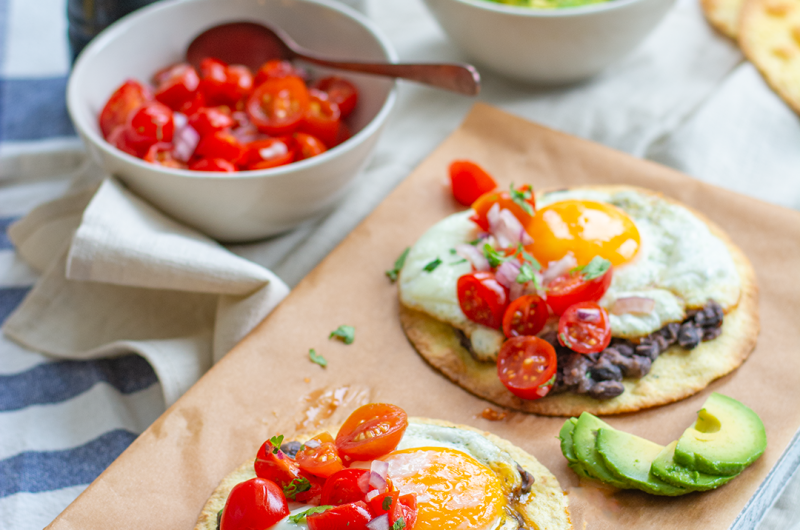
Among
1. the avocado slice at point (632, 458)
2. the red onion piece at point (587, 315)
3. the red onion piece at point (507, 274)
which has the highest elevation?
the red onion piece at point (587, 315)

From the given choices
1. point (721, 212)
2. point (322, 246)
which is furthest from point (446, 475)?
point (721, 212)

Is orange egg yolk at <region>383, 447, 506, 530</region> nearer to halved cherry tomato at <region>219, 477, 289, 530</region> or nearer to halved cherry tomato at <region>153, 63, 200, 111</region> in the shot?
halved cherry tomato at <region>219, 477, 289, 530</region>

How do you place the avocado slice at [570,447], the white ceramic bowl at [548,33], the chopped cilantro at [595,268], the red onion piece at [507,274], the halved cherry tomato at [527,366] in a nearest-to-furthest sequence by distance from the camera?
1. the avocado slice at [570,447]
2. the halved cherry tomato at [527,366]
3. the chopped cilantro at [595,268]
4. the red onion piece at [507,274]
5. the white ceramic bowl at [548,33]

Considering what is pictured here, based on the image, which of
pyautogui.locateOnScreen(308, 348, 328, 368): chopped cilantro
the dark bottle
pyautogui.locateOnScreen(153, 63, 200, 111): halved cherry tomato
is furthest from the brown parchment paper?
the dark bottle

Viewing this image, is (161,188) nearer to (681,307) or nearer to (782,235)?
(681,307)

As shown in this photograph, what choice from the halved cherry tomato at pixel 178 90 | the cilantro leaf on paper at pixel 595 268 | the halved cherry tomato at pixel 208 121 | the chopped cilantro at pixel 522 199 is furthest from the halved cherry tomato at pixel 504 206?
the halved cherry tomato at pixel 178 90

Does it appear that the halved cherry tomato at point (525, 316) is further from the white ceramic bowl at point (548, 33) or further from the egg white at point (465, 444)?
the white ceramic bowl at point (548, 33)

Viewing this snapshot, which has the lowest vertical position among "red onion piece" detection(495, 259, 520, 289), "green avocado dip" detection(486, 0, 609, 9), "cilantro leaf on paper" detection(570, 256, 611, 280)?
"red onion piece" detection(495, 259, 520, 289)
